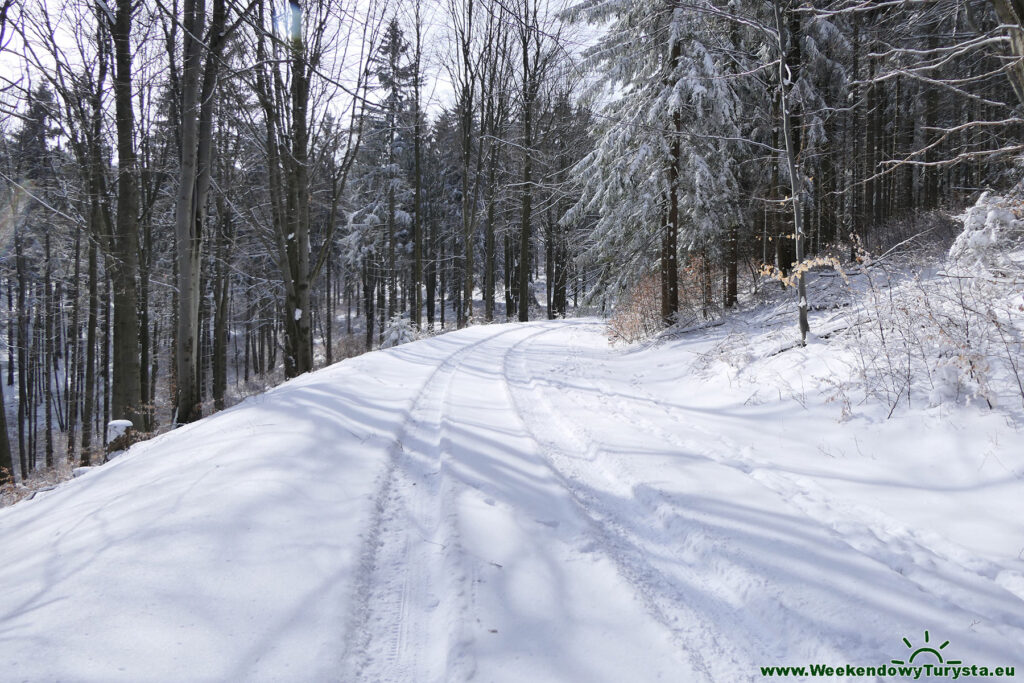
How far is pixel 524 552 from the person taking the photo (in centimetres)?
292

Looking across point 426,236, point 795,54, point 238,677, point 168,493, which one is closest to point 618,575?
point 238,677

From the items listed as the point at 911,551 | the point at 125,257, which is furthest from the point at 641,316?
the point at 125,257

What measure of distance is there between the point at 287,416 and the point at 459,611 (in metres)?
3.70

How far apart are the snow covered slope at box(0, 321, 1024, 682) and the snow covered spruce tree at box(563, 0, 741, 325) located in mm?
7872

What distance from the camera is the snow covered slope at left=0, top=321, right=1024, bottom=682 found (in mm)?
2102

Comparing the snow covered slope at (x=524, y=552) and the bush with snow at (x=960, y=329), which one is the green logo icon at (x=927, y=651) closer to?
the snow covered slope at (x=524, y=552)

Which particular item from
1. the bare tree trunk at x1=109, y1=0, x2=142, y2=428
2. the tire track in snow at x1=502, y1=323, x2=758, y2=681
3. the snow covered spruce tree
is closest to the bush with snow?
the tire track in snow at x1=502, y1=323, x2=758, y2=681

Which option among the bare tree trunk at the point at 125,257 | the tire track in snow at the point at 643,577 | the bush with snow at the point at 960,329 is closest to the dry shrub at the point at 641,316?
the bush with snow at the point at 960,329

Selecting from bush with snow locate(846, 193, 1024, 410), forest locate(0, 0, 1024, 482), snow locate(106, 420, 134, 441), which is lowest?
snow locate(106, 420, 134, 441)

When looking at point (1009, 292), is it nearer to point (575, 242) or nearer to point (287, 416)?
point (287, 416)

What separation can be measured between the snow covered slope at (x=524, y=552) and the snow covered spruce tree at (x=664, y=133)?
25.8ft

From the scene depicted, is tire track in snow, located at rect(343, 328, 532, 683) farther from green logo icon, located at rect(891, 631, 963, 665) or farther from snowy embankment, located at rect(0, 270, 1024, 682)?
green logo icon, located at rect(891, 631, 963, 665)

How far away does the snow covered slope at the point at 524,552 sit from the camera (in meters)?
2.10

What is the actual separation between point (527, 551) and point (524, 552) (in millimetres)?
23
